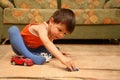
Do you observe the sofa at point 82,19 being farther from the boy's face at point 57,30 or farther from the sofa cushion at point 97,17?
the boy's face at point 57,30

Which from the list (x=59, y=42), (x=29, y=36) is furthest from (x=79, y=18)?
(x=29, y=36)

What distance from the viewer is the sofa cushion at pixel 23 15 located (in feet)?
9.73

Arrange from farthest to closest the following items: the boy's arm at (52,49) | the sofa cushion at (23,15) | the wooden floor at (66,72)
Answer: the sofa cushion at (23,15)
the boy's arm at (52,49)
the wooden floor at (66,72)

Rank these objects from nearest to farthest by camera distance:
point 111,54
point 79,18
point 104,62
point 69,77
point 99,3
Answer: point 69,77
point 104,62
point 111,54
point 79,18
point 99,3

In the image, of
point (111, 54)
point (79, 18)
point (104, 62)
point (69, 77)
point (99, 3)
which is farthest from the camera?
point (99, 3)

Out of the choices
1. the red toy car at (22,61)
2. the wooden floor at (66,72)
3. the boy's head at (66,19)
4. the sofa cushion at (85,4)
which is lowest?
the wooden floor at (66,72)

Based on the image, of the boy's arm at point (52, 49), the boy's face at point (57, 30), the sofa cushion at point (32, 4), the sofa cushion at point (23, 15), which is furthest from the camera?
the sofa cushion at point (32, 4)

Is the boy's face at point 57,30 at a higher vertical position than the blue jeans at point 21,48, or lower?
higher

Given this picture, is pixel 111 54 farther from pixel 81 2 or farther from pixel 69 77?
pixel 81 2

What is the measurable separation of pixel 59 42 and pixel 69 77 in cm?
164

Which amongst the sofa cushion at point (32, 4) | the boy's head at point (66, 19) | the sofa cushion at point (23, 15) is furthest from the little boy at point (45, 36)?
the sofa cushion at point (32, 4)

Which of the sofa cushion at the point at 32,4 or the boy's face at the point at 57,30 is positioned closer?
the boy's face at the point at 57,30

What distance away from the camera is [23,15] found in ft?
9.76

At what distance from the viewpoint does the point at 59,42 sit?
3.23m
